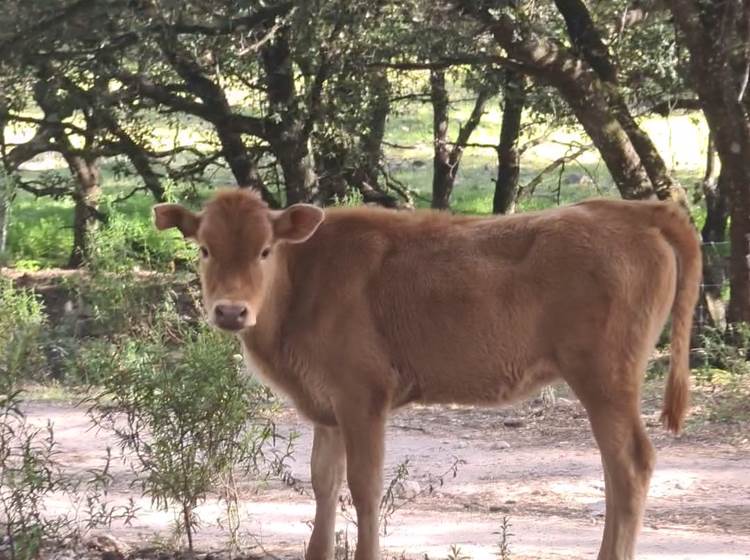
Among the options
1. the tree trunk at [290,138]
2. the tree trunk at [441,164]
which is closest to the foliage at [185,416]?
the tree trunk at [290,138]

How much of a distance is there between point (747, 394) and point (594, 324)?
21.7ft

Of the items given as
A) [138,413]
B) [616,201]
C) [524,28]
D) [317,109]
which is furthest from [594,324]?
[317,109]

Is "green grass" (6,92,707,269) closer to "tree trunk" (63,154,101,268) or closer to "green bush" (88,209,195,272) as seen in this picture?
"tree trunk" (63,154,101,268)

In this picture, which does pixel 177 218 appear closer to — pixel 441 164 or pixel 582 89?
pixel 582 89

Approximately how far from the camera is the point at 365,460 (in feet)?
21.5

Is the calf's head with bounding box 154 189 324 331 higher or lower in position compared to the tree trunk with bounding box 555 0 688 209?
lower

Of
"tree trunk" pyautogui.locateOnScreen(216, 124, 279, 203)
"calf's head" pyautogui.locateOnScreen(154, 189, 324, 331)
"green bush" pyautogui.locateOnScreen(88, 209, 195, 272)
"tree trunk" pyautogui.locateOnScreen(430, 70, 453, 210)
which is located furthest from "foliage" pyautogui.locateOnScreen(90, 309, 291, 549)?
"tree trunk" pyautogui.locateOnScreen(430, 70, 453, 210)

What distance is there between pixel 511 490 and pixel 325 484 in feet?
9.88

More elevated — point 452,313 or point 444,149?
point 444,149

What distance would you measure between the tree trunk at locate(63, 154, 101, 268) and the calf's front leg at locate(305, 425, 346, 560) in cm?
1207

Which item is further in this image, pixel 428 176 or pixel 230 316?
pixel 428 176

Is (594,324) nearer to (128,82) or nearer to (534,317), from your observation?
(534,317)

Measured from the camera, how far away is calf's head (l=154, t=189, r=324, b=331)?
6535 mm

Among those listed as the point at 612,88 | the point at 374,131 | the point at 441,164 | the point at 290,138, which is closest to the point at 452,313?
the point at 612,88
